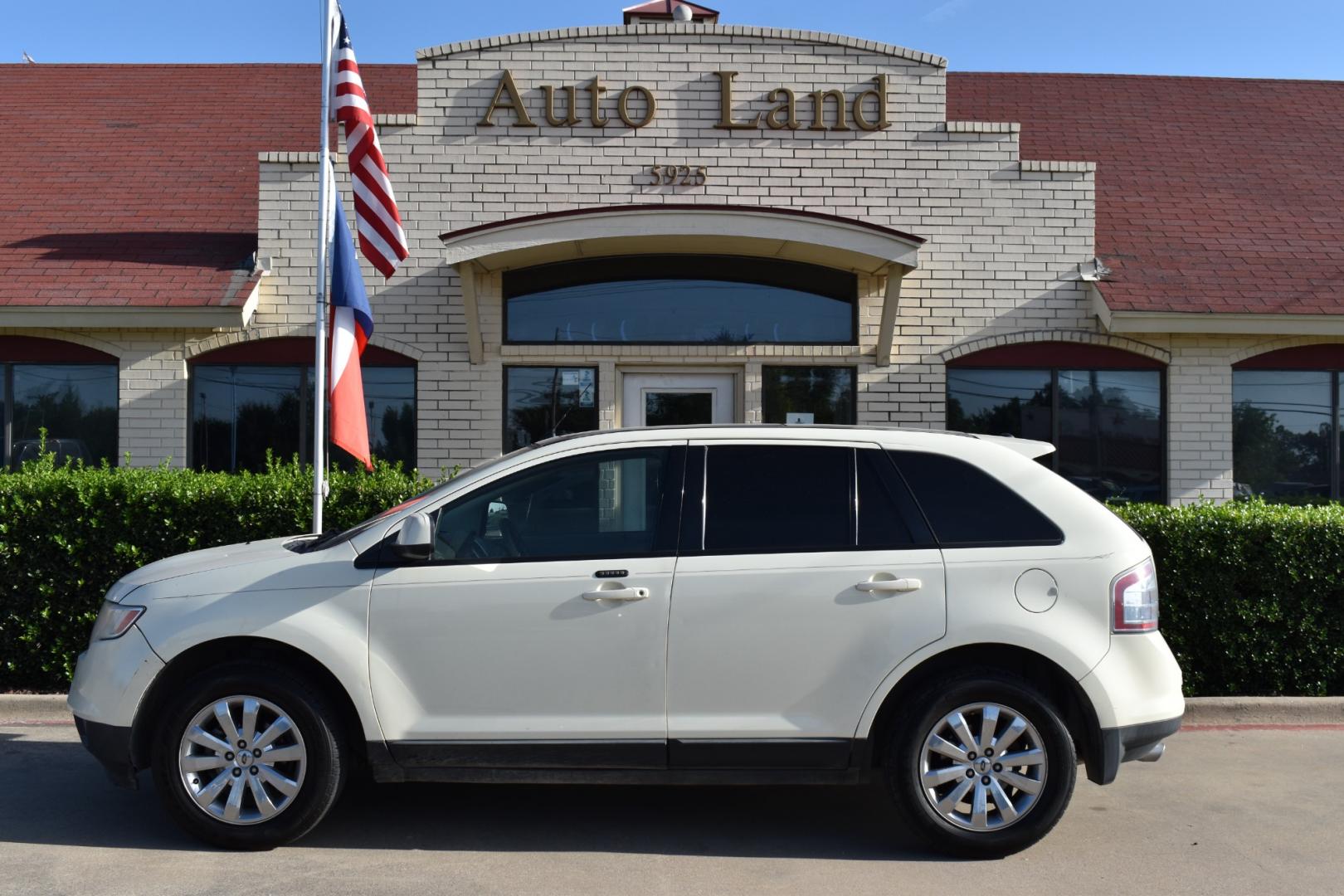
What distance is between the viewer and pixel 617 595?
5.22 meters

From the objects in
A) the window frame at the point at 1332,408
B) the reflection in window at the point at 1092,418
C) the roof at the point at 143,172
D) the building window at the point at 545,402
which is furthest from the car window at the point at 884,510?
the window frame at the point at 1332,408

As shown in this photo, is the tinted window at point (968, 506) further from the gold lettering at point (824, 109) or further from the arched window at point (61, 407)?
the arched window at point (61, 407)

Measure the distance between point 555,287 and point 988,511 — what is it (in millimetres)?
6110

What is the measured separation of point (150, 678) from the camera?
529 centimetres

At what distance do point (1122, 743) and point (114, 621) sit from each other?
4.41 m

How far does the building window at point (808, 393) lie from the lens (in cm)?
1078

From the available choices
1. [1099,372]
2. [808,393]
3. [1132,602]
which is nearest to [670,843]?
[1132,602]

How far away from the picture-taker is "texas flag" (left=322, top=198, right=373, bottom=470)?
840cm

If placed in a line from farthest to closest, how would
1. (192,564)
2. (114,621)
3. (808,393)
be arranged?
(808,393)
(192,564)
(114,621)

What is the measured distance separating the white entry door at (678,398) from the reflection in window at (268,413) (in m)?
1.94

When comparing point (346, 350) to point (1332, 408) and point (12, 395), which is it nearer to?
point (12, 395)

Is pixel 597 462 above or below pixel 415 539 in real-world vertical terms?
above

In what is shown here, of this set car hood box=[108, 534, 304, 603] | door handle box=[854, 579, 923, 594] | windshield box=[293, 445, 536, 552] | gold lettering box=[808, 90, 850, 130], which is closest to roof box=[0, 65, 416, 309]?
gold lettering box=[808, 90, 850, 130]

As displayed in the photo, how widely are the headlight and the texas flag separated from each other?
296 cm
